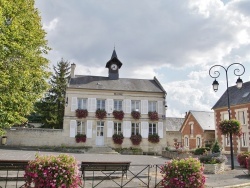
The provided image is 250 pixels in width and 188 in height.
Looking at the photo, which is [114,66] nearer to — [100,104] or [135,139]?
[100,104]

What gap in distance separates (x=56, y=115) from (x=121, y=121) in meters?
8.55

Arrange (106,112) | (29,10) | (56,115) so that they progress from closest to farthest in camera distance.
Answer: (29,10) < (106,112) < (56,115)

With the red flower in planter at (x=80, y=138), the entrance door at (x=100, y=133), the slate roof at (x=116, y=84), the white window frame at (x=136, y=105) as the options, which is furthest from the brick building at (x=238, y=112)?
the red flower in planter at (x=80, y=138)

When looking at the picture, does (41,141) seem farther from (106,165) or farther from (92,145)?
(106,165)

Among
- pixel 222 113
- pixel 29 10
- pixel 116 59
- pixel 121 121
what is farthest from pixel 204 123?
pixel 29 10

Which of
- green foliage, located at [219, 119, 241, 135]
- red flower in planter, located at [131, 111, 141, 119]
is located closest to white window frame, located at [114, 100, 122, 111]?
red flower in planter, located at [131, 111, 141, 119]

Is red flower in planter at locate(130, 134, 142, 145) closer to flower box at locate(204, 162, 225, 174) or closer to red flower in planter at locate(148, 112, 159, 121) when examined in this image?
red flower in planter at locate(148, 112, 159, 121)

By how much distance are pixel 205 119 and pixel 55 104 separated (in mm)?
19374

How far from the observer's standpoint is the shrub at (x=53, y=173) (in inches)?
247

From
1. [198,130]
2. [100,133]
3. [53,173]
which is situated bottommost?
[53,173]

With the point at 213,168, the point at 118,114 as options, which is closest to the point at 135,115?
the point at 118,114

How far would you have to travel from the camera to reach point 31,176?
21.1ft

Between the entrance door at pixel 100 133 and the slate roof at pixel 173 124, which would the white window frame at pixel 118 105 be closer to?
the entrance door at pixel 100 133

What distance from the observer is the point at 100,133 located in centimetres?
2741
